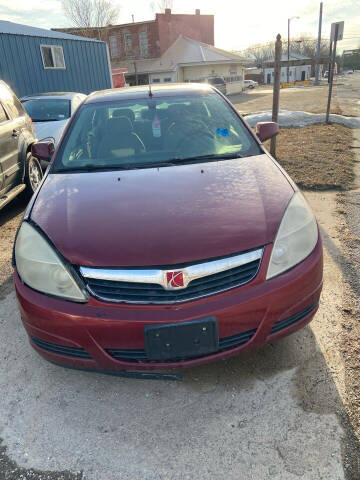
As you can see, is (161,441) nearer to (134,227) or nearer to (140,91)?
(134,227)

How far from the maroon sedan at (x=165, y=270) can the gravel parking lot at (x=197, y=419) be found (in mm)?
302

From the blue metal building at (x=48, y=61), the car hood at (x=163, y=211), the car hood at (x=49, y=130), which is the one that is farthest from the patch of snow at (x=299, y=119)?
the car hood at (x=163, y=211)

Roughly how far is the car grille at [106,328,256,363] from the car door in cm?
334

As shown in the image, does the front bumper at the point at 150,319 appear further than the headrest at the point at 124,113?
No

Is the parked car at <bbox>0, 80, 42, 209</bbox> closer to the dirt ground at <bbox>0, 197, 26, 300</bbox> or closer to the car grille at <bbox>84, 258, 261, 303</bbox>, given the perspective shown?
the dirt ground at <bbox>0, 197, 26, 300</bbox>

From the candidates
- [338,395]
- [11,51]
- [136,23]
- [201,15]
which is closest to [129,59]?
[136,23]

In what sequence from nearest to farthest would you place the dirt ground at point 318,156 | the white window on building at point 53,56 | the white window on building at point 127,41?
the dirt ground at point 318,156 < the white window on building at point 53,56 < the white window on building at point 127,41

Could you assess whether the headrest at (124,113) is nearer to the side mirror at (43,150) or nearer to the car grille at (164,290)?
the side mirror at (43,150)

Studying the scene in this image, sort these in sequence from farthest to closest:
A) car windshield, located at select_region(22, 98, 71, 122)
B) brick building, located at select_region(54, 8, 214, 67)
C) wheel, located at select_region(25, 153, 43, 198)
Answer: brick building, located at select_region(54, 8, 214, 67), car windshield, located at select_region(22, 98, 71, 122), wheel, located at select_region(25, 153, 43, 198)

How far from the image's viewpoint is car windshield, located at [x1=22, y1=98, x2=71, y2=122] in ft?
24.0

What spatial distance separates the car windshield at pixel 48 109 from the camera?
7301mm

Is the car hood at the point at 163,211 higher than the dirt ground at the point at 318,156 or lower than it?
higher

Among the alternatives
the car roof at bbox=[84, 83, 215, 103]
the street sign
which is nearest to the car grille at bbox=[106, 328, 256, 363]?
the car roof at bbox=[84, 83, 215, 103]

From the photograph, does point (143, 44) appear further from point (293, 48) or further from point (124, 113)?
point (293, 48)
